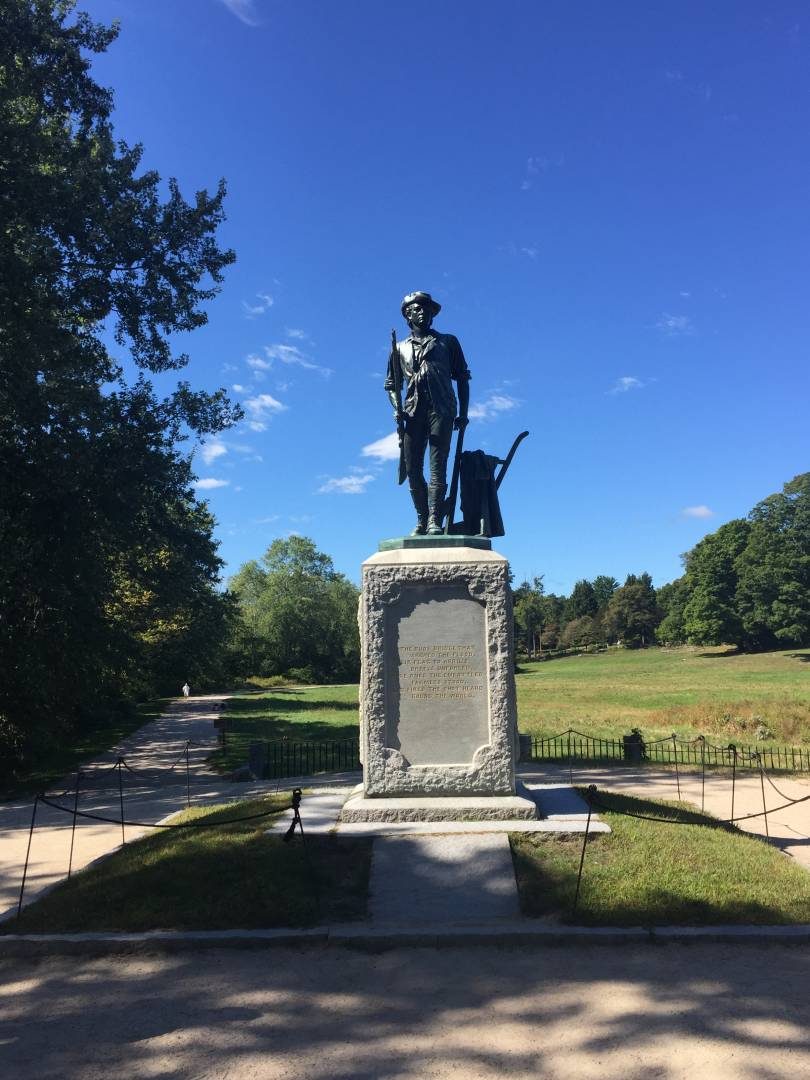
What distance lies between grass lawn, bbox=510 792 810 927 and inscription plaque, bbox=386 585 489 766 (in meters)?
1.12

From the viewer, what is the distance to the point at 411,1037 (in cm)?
405

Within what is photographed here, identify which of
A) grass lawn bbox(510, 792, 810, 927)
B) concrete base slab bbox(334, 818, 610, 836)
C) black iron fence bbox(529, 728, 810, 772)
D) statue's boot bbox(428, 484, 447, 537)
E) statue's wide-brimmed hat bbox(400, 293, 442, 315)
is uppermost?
statue's wide-brimmed hat bbox(400, 293, 442, 315)

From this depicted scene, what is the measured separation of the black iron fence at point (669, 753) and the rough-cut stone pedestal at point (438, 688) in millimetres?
7574

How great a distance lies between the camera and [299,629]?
186 ft

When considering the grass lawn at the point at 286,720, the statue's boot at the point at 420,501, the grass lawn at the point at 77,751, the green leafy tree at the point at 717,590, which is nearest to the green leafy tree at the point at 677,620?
the green leafy tree at the point at 717,590

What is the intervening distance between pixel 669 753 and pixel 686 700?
1315cm

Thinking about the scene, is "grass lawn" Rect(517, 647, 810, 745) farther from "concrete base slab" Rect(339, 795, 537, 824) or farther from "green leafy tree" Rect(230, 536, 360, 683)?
"green leafy tree" Rect(230, 536, 360, 683)

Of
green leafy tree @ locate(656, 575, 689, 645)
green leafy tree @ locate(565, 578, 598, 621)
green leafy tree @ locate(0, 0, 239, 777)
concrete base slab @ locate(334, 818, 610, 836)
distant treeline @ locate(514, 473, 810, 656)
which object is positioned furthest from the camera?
green leafy tree @ locate(565, 578, 598, 621)

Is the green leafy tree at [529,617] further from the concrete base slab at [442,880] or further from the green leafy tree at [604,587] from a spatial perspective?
the concrete base slab at [442,880]

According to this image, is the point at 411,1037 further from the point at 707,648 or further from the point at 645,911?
the point at 707,648

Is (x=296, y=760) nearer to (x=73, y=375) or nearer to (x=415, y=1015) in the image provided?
(x=73, y=375)

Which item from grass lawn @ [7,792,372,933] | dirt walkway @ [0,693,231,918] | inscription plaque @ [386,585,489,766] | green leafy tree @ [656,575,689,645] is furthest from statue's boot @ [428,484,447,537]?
green leafy tree @ [656,575,689,645]

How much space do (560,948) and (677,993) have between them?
0.93m

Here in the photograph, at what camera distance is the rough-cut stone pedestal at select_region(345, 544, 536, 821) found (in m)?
7.08
